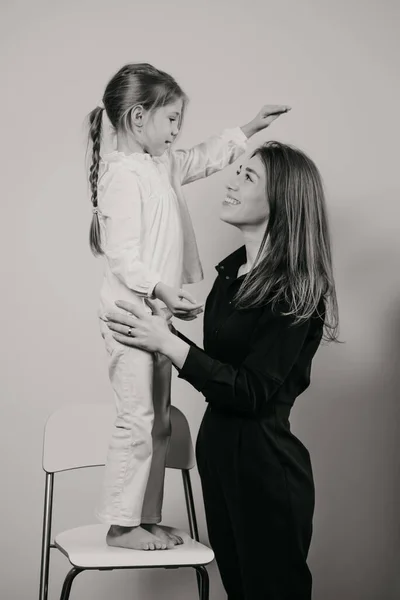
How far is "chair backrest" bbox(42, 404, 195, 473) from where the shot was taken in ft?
7.25

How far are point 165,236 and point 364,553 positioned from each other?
4.85 feet

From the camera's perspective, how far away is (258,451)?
1.87 m

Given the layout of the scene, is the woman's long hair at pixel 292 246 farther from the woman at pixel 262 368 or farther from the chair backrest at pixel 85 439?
the chair backrest at pixel 85 439

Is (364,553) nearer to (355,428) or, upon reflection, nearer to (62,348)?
(355,428)

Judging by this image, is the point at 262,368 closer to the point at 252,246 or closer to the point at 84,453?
the point at 252,246

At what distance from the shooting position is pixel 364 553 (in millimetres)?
2746

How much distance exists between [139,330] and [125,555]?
0.51 m

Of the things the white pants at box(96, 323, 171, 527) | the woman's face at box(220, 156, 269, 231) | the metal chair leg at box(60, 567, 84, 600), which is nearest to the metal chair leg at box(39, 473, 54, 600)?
the metal chair leg at box(60, 567, 84, 600)

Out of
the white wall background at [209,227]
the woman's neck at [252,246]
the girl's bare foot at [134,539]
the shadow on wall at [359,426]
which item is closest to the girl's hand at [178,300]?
the woman's neck at [252,246]

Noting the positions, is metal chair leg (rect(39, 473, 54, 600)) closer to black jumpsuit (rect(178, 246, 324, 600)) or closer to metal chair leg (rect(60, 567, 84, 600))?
metal chair leg (rect(60, 567, 84, 600))

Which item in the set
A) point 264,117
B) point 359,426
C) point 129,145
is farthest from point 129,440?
point 359,426

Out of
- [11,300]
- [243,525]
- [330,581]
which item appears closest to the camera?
[243,525]

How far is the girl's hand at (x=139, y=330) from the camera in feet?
5.83

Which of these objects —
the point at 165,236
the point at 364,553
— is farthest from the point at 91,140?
the point at 364,553
